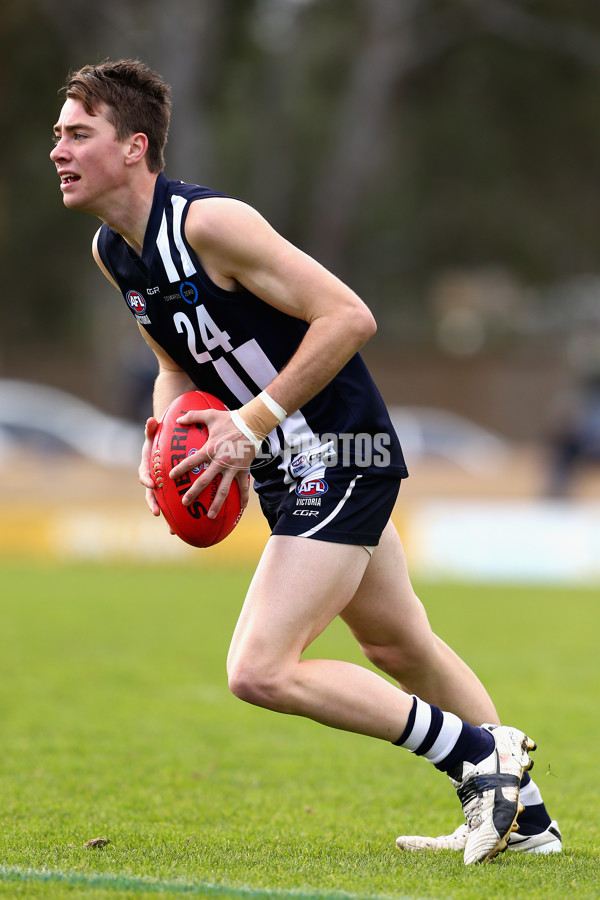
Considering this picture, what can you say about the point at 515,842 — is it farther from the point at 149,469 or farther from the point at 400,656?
the point at 149,469

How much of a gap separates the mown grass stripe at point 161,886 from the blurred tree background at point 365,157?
18.9 m

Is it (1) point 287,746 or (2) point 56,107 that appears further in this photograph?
(2) point 56,107

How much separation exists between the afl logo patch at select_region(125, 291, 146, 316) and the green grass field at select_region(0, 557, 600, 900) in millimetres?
1734

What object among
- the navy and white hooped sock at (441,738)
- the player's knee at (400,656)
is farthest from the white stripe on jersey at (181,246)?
the navy and white hooped sock at (441,738)

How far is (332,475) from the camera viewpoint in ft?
12.9

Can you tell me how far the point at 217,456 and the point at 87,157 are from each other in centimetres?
101

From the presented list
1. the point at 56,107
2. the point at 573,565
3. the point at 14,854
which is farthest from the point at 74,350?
the point at 14,854

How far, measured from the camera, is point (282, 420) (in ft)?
12.7

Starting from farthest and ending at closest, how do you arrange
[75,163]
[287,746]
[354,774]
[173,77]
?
[173,77], [287,746], [354,774], [75,163]

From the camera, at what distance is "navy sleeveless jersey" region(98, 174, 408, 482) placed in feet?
12.7

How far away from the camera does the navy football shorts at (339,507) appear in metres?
3.88

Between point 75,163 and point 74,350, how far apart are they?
31711mm

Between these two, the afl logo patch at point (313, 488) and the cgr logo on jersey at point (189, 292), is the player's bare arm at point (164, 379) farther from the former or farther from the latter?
the afl logo patch at point (313, 488)

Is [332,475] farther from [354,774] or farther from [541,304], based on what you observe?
[541,304]
